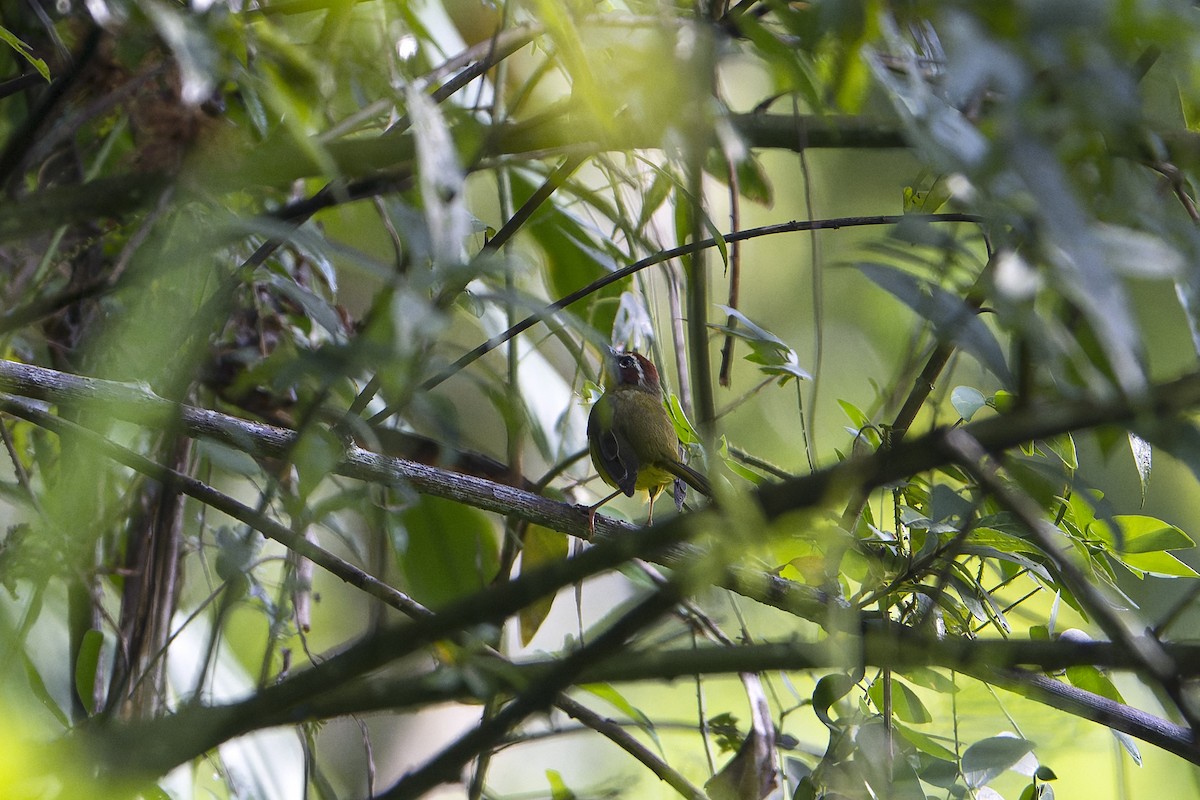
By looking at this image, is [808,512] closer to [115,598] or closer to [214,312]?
[214,312]

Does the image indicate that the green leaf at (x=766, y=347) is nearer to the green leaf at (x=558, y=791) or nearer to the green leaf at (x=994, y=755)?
the green leaf at (x=994, y=755)

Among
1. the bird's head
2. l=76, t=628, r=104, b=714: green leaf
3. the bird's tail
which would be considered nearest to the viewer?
l=76, t=628, r=104, b=714: green leaf

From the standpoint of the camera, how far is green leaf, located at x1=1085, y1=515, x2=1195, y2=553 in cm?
122

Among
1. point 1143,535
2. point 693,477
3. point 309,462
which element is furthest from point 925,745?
point 309,462

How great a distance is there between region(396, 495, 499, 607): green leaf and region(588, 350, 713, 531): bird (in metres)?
0.29

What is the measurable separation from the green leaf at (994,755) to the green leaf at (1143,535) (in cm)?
26

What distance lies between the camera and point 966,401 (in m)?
1.28

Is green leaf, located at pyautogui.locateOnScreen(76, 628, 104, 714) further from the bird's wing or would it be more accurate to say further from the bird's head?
the bird's head

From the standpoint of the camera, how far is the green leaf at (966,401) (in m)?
1.27

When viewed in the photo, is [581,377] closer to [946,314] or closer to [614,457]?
[614,457]

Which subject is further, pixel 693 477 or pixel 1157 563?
pixel 693 477

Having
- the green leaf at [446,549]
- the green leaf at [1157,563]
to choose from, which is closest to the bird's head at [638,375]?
the green leaf at [446,549]

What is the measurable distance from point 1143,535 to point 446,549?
1315 mm

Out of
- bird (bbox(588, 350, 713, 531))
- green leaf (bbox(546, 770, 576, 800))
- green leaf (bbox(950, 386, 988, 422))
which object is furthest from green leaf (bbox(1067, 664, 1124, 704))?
bird (bbox(588, 350, 713, 531))
